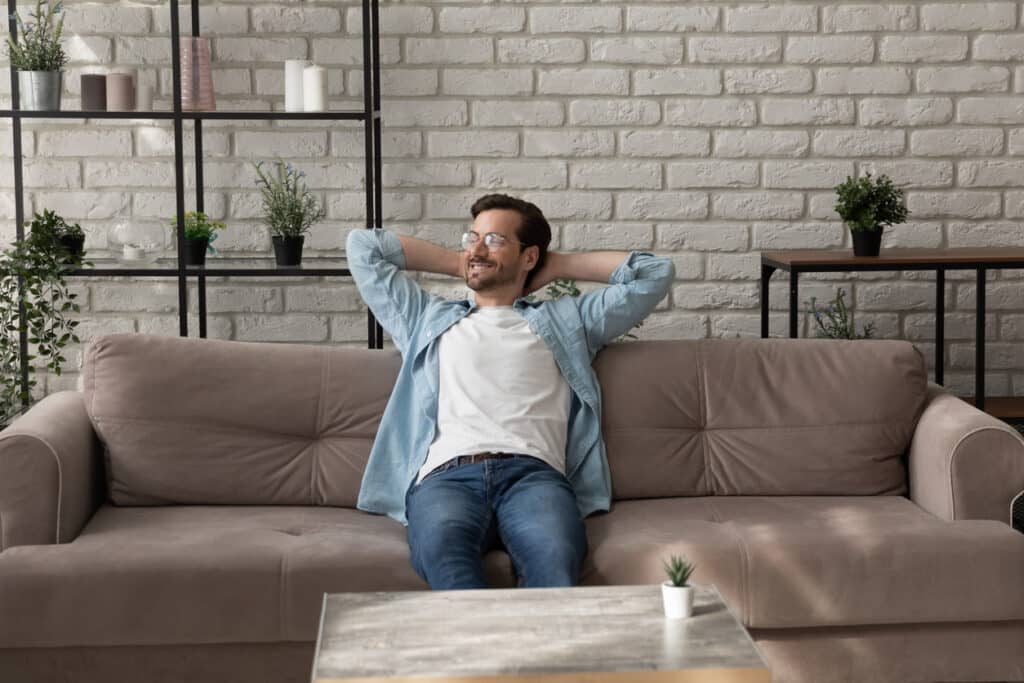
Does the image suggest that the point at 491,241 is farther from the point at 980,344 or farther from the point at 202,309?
the point at 980,344

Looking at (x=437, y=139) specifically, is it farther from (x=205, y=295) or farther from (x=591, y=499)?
(x=591, y=499)

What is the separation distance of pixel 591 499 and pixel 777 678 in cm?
57

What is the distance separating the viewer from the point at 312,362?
321 centimetres

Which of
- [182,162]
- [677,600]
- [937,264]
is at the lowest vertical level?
[677,600]

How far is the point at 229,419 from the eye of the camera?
3.12 metres

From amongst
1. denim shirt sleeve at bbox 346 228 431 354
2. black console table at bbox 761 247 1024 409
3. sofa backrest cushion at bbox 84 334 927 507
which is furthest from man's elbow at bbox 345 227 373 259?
black console table at bbox 761 247 1024 409

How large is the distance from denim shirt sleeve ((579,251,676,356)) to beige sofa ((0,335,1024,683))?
0.07 m

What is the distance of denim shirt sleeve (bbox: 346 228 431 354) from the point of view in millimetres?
3232

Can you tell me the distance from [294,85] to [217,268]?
571 millimetres

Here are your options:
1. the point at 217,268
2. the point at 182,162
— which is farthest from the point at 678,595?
the point at 182,162

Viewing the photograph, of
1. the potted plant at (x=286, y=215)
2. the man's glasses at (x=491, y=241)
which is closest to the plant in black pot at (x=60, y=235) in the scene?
the potted plant at (x=286, y=215)

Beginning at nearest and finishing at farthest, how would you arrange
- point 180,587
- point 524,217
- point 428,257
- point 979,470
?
point 180,587 < point 979,470 < point 524,217 < point 428,257

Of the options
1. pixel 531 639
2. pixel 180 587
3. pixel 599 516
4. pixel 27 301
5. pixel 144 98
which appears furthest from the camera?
pixel 144 98

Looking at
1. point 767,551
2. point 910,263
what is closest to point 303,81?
point 910,263
